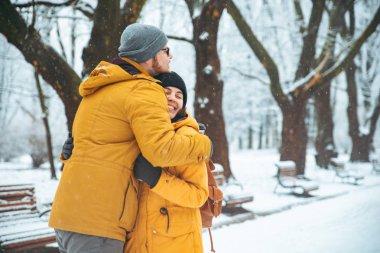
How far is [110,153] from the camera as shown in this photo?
5.49 ft

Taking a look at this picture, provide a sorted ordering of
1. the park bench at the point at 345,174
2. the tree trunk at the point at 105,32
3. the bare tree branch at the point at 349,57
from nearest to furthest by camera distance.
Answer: the tree trunk at the point at 105,32, the bare tree branch at the point at 349,57, the park bench at the point at 345,174

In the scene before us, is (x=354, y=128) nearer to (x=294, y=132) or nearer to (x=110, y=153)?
(x=294, y=132)

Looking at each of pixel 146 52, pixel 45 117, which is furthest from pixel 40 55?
pixel 45 117

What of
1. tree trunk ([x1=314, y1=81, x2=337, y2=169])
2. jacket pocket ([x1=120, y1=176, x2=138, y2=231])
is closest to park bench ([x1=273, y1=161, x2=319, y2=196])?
tree trunk ([x1=314, y1=81, x2=337, y2=169])

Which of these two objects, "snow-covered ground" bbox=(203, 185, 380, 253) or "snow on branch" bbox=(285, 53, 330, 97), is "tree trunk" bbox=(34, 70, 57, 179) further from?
"snow on branch" bbox=(285, 53, 330, 97)

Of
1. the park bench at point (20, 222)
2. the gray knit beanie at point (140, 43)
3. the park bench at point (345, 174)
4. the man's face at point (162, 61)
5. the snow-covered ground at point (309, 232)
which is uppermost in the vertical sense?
the gray knit beanie at point (140, 43)

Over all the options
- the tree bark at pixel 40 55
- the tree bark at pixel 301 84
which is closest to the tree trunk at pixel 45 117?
the tree bark at pixel 40 55

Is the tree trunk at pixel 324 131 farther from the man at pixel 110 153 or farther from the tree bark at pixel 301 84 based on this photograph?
the man at pixel 110 153

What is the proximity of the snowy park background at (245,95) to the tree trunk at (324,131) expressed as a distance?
2.45ft

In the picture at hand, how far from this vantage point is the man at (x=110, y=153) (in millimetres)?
1626

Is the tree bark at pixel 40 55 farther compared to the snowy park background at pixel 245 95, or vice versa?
the snowy park background at pixel 245 95

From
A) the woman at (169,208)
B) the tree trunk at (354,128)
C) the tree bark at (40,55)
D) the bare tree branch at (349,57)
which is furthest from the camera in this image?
the tree trunk at (354,128)

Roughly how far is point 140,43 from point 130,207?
0.94 m

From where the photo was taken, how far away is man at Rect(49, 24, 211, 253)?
1626mm
